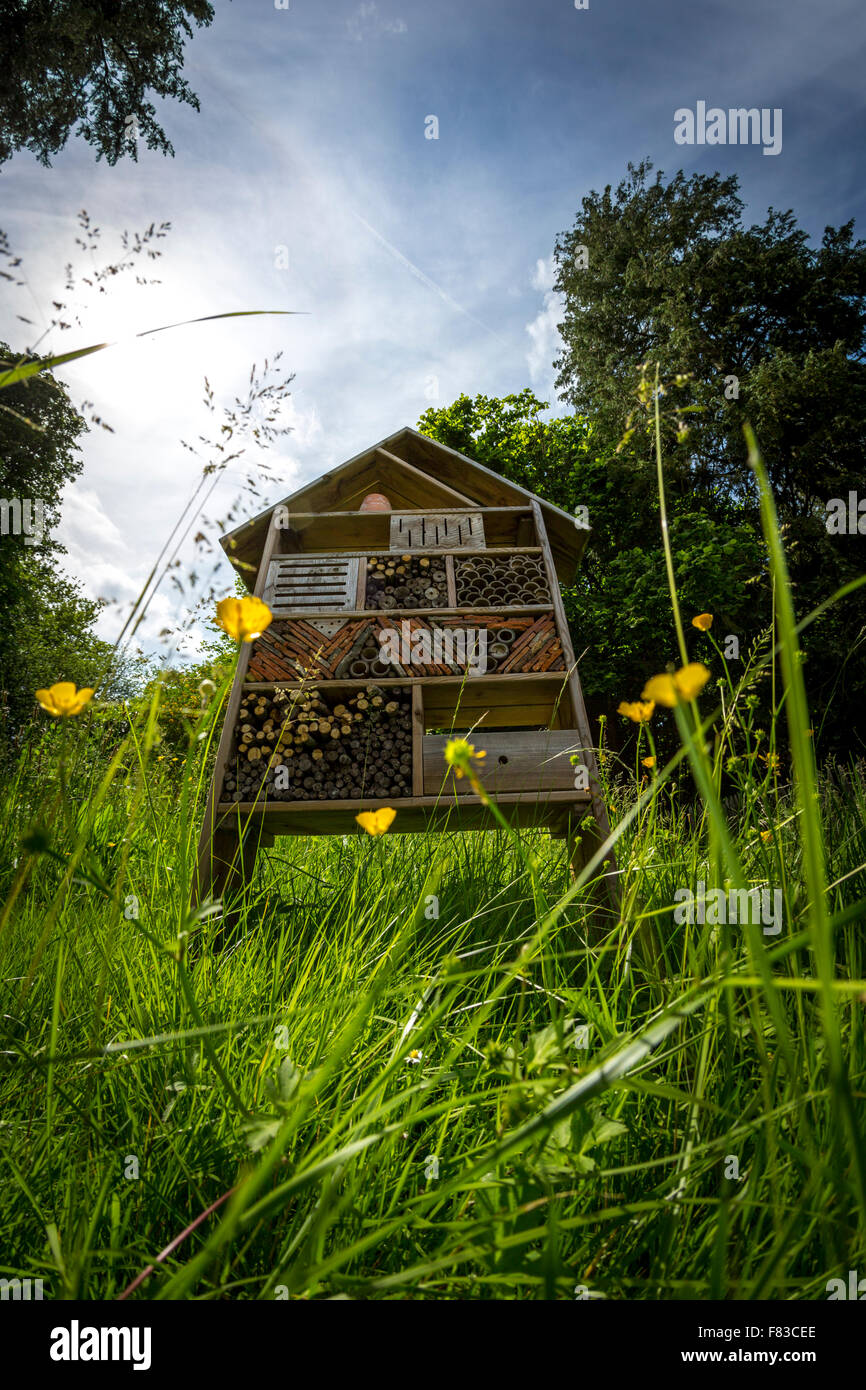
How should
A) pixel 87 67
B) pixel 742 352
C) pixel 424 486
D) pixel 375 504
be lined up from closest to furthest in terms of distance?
pixel 375 504, pixel 424 486, pixel 87 67, pixel 742 352

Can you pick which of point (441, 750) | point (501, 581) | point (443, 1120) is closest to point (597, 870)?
point (441, 750)

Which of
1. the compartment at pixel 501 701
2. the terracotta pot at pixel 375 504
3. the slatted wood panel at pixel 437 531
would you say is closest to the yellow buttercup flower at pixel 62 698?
the compartment at pixel 501 701

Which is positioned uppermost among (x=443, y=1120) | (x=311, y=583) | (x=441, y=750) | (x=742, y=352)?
(x=742, y=352)

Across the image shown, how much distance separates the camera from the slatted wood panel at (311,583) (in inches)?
160

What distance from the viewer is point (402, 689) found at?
3.71m

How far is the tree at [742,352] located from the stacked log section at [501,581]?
8.98 meters

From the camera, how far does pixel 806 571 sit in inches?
515

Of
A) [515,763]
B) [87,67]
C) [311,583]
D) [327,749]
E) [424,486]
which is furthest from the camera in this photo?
[87,67]

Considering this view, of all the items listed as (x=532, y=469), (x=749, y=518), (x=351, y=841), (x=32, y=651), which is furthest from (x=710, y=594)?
(x=32, y=651)

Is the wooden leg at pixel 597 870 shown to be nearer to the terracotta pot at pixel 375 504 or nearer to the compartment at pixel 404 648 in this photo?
the compartment at pixel 404 648

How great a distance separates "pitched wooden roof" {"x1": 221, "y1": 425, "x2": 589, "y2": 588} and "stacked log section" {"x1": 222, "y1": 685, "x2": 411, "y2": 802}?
6.13 ft

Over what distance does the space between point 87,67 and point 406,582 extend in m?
10.7

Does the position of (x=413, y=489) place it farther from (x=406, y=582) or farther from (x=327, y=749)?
(x=327, y=749)
